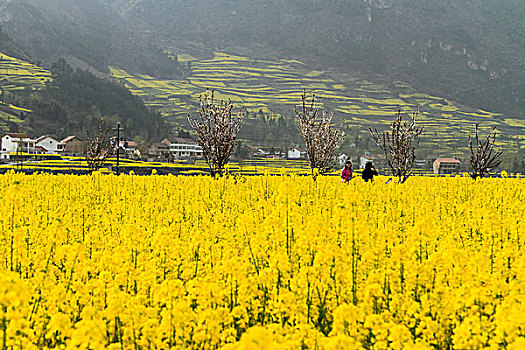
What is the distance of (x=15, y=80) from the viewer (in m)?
166

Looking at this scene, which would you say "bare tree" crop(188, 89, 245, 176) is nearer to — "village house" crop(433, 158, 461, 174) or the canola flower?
the canola flower

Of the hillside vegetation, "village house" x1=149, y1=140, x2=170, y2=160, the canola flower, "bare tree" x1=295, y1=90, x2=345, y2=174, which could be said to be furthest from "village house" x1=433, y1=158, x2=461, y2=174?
the canola flower

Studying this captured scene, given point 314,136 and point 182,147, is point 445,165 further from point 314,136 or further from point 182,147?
point 314,136

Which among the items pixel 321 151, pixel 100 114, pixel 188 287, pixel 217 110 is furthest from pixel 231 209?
pixel 100 114

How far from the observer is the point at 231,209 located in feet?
35.6

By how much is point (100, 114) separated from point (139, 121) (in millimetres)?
12893

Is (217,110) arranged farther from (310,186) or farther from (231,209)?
(231,209)

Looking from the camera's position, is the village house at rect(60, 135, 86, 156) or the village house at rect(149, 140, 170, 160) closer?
the village house at rect(149, 140, 170, 160)

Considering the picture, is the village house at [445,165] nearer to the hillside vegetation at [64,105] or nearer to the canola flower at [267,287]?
the hillside vegetation at [64,105]

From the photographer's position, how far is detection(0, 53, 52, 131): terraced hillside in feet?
423

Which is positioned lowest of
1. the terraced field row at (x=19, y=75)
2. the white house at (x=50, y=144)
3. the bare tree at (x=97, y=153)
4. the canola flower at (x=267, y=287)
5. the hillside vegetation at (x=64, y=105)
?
the canola flower at (x=267, y=287)

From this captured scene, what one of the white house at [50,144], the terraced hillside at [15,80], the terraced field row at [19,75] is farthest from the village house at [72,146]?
the terraced field row at [19,75]

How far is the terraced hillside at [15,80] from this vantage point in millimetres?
128875

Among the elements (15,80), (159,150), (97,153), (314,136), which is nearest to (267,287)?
(314,136)
